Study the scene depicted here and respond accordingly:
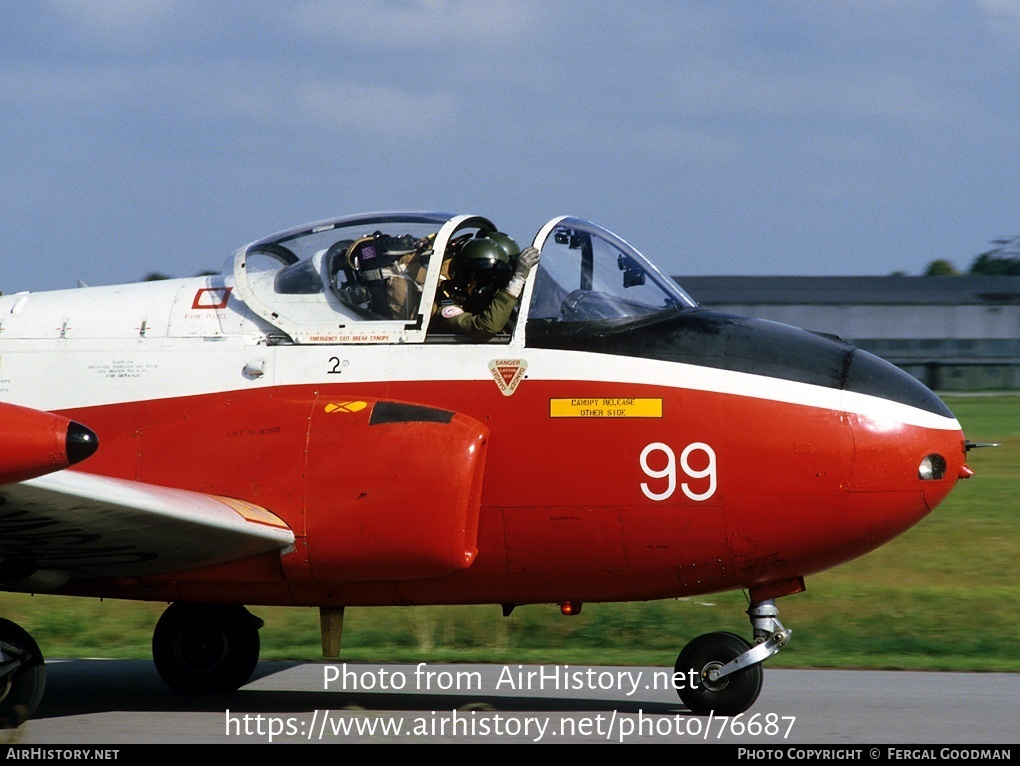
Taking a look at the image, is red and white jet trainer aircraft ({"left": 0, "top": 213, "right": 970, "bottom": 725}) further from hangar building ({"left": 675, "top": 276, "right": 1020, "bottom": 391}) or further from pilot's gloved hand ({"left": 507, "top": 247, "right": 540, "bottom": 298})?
hangar building ({"left": 675, "top": 276, "right": 1020, "bottom": 391})

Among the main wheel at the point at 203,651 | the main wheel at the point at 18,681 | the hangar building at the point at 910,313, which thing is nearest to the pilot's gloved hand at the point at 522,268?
the main wheel at the point at 203,651

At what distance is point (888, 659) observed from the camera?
10.1 meters

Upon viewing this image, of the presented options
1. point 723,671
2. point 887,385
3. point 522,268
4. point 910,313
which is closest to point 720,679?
point 723,671

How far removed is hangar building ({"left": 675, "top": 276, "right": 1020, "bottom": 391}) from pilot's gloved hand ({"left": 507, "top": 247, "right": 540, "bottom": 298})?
51886mm

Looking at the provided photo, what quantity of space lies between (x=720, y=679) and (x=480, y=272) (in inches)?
104

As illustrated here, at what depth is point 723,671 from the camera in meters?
7.25

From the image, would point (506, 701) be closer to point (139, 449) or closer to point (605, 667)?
point (605, 667)

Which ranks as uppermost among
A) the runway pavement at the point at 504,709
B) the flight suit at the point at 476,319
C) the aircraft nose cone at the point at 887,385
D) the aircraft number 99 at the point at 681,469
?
the flight suit at the point at 476,319

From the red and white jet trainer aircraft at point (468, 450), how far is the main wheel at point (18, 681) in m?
0.01

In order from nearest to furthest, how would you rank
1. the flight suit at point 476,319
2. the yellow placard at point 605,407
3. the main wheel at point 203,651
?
the yellow placard at point 605,407 < the flight suit at point 476,319 < the main wheel at point 203,651

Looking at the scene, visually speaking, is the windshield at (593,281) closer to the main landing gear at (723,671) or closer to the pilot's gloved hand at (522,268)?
the pilot's gloved hand at (522,268)

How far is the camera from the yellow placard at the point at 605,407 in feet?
23.0
